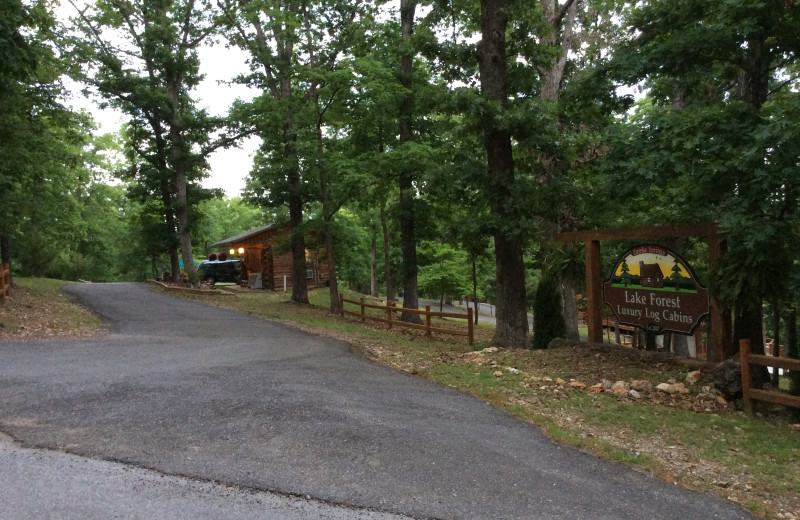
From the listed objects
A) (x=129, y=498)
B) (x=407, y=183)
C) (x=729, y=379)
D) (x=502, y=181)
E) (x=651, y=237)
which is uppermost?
(x=407, y=183)

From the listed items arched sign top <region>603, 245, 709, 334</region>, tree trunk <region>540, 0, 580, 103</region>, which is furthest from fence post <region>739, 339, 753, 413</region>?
tree trunk <region>540, 0, 580, 103</region>

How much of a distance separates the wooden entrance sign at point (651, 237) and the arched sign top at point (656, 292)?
0.22 m

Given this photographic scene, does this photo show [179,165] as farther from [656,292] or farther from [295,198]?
[656,292]

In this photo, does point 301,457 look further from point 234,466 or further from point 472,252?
point 472,252

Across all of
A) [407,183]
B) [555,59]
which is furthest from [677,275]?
[407,183]

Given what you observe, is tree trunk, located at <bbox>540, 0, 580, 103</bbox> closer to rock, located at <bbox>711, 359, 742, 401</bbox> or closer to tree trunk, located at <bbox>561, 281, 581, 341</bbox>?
tree trunk, located at <bbox>561, 281, 581, 341</bbox>

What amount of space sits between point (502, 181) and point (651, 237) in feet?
10.5

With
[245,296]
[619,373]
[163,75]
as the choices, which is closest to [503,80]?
[619,373]

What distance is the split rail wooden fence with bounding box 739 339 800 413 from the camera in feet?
19.7

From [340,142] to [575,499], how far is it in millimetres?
16398

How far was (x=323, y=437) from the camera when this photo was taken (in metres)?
4.89

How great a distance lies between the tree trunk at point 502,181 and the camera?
10.6 metres

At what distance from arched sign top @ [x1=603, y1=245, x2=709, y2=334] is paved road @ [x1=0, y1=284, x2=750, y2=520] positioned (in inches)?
145

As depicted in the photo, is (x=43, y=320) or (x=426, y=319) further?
(x=426, y=319)
